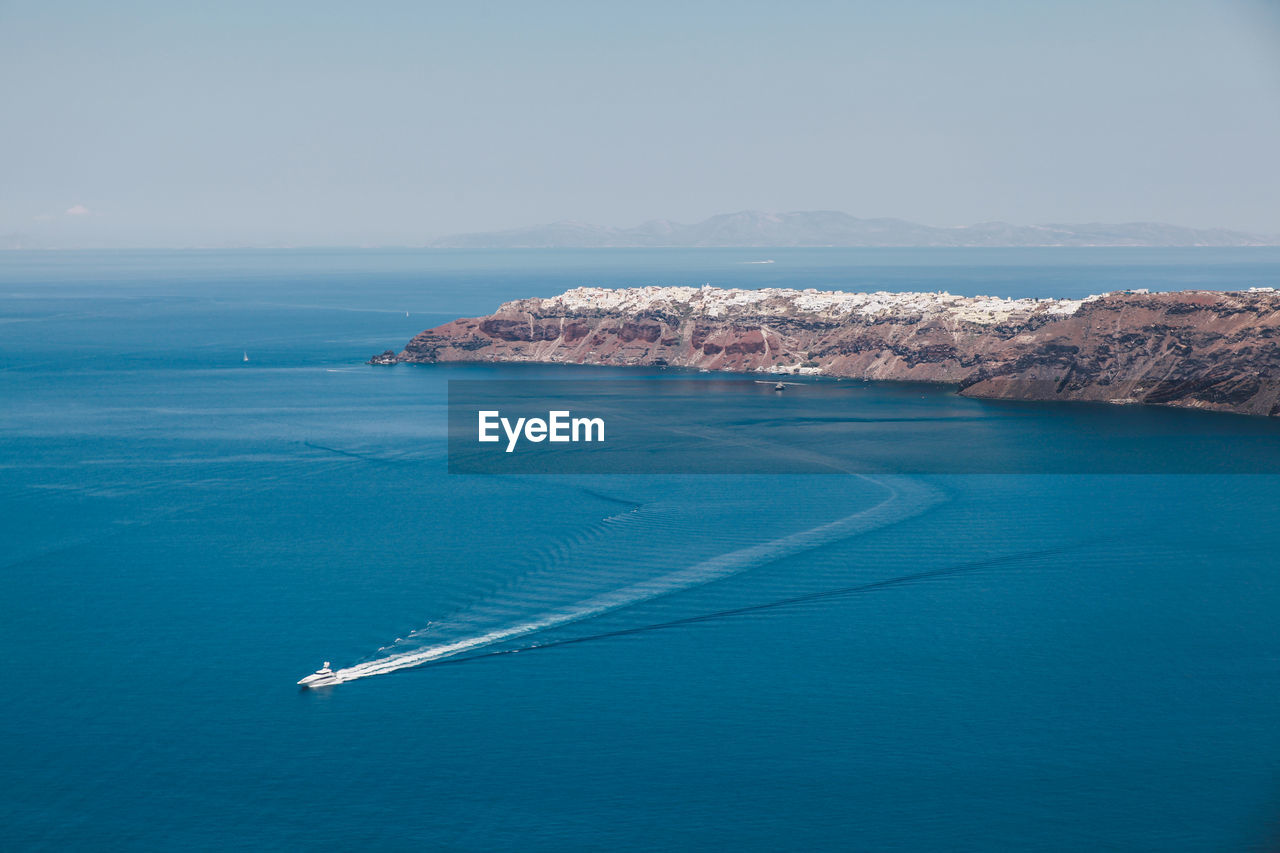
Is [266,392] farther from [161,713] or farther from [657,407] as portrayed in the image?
[161,713]

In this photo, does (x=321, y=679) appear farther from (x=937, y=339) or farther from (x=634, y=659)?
(x=937, y=339)

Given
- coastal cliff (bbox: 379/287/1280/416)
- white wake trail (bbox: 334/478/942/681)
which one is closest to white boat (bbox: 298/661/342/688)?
white wake trail (bbox: 334/478/942/681)

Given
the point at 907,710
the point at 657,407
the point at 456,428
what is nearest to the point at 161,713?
the point at 907,710

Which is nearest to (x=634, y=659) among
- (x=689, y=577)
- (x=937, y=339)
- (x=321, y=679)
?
(x=689, y=577)

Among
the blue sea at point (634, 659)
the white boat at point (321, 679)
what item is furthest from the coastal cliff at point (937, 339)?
the white boat at point (321, 679)

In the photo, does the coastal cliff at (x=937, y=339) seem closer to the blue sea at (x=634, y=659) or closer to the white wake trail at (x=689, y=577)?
the blue sea at (x=634, y=659)

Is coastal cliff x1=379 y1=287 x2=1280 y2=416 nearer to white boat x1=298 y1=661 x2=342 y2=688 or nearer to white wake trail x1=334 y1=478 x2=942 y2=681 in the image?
white wake trail x1=334 y1=478 x2=942 y2=681
